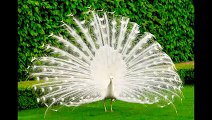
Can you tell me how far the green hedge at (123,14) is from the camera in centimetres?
859

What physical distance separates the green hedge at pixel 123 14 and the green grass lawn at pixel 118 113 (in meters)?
1.59

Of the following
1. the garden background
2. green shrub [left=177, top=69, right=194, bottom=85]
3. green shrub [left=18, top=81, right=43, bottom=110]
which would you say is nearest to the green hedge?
the garden background

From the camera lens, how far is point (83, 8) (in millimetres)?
9695

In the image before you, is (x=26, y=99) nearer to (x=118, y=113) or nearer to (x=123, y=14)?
(x=118, y=113)

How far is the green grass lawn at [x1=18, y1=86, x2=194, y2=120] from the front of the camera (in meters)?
6.60

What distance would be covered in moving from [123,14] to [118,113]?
4.27 m

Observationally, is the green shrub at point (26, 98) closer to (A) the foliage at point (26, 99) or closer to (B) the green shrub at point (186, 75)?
(A) the foliage at point (26, 99)

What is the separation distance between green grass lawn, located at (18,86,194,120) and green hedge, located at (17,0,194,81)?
1.59 metres

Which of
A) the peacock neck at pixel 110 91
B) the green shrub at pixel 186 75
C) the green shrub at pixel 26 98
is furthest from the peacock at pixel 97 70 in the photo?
the green shrub at pixel 186 75

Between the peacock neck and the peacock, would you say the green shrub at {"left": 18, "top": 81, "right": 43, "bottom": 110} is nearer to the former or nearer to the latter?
the peacock

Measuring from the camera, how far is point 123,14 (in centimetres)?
1082
